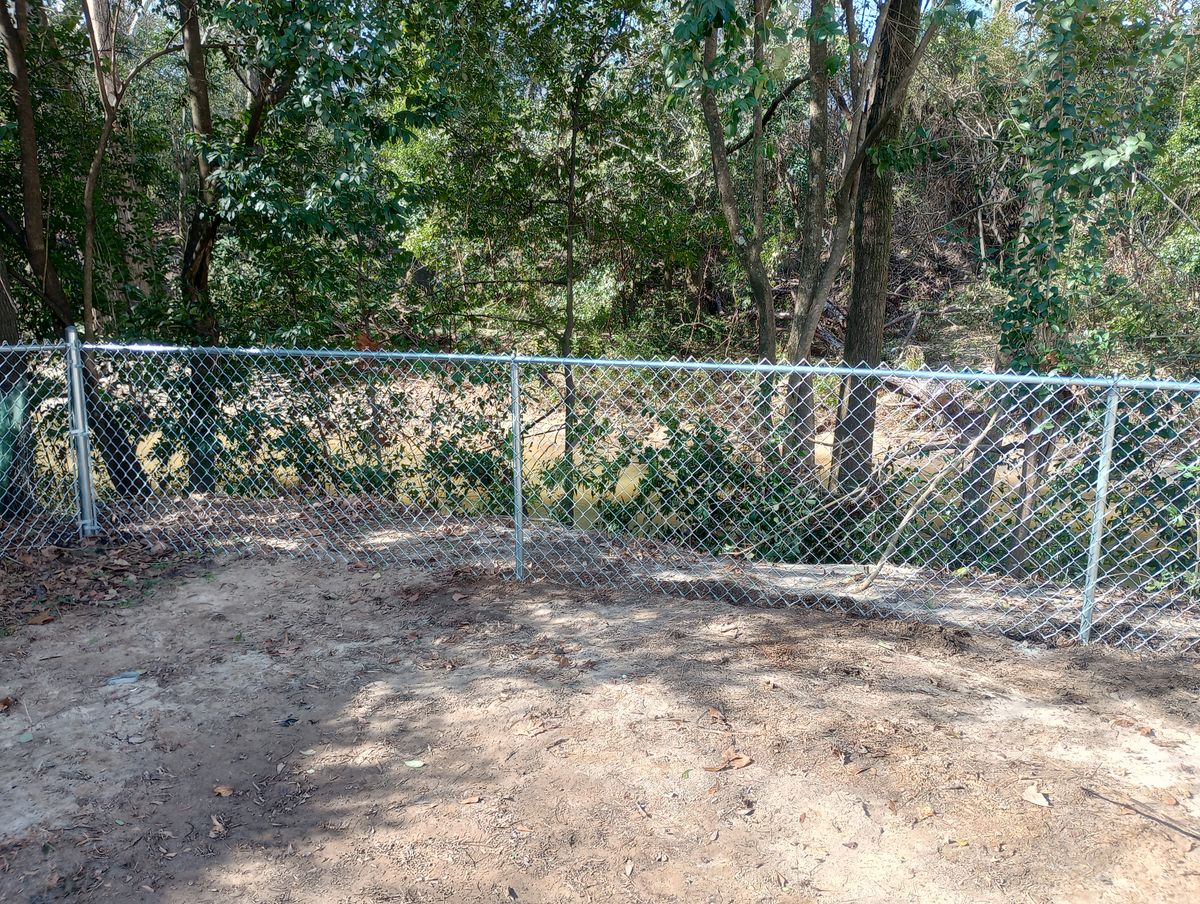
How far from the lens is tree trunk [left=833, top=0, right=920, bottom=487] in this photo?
7.88 meters

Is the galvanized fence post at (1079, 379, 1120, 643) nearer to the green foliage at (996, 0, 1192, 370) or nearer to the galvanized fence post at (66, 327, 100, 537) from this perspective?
the green foliage at (996, 0, 1192, 370)

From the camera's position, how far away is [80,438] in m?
5.54

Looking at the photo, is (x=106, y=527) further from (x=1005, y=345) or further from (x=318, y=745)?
(x=1005, y=345)

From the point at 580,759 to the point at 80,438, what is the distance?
13.1 feet

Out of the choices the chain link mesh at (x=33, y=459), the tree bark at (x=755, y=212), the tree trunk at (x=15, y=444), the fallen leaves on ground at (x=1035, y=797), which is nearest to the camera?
the fallen leaves on ground at (x=1035, y=797)

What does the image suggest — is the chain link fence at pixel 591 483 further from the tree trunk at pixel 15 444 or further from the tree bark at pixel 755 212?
the tree bark at pixel 755 212

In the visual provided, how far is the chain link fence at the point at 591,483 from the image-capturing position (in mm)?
4855

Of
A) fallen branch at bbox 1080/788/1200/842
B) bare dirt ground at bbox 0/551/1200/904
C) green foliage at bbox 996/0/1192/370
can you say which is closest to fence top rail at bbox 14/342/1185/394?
bare dirt ground at bbox 0/551/1200/904

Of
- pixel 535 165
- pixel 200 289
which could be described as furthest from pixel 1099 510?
pixel 535 165

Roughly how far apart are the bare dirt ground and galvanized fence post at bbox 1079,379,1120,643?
0.59 feet

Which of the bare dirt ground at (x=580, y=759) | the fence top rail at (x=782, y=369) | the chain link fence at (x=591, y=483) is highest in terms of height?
Result: the fence top rail at (x=782, y=369)

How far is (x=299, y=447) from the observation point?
624 centimetres

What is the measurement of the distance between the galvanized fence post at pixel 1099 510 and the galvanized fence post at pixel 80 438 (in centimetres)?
554

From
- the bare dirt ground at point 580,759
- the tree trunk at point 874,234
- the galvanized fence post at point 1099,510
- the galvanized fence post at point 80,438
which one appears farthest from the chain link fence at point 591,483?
the tree trunk at point 874,234
